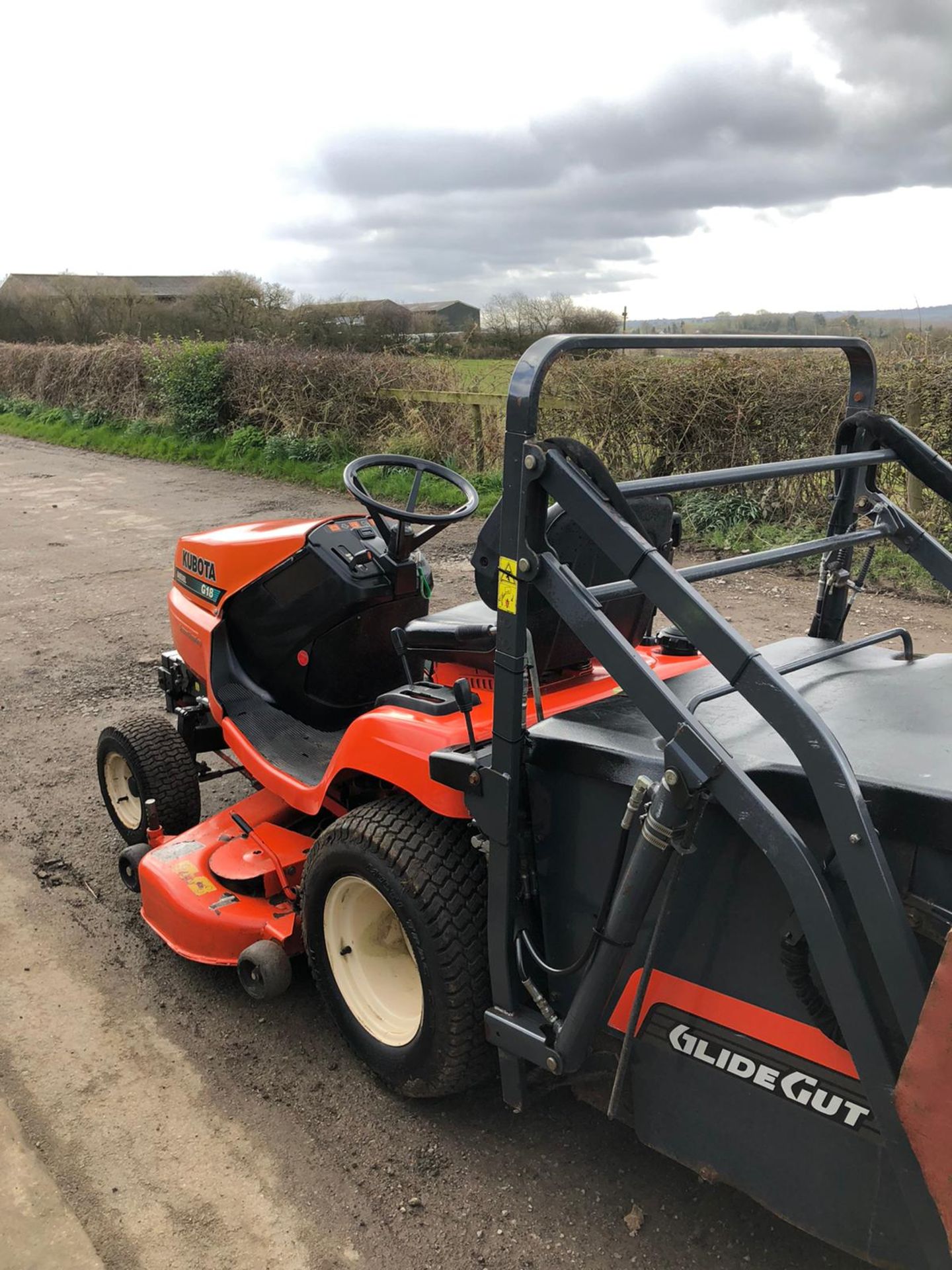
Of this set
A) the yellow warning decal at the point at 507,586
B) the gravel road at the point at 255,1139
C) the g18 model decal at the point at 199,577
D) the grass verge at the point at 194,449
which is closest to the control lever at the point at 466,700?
the yellow warning decal at the point at 507,586

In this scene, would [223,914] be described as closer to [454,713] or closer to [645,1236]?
[454,713]

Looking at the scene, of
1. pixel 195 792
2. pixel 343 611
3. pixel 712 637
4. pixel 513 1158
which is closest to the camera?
pixel 712 637

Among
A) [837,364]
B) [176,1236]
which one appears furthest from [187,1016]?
[837,364]

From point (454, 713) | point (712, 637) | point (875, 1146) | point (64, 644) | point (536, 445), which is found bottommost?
point (64, 644)

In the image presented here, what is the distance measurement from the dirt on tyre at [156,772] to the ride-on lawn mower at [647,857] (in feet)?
1.17

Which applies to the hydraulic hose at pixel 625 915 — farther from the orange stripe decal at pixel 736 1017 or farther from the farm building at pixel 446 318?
Answer: the farm building at pixel 446 318

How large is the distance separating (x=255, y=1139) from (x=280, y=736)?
1271 millimetres

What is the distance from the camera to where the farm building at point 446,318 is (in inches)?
611

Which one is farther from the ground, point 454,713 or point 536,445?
point 536,445

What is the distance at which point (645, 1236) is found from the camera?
212 centimetres

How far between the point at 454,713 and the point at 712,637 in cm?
88

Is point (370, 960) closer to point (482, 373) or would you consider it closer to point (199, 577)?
point (199, 577)

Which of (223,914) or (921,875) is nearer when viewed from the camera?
(921,875)

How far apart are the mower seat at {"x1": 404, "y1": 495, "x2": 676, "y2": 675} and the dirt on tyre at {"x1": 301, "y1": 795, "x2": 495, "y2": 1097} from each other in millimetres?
428
